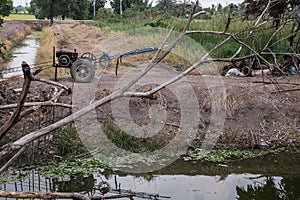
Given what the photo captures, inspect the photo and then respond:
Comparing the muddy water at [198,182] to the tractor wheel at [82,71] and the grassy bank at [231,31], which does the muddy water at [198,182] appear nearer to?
the tractor wheel at [82,71]

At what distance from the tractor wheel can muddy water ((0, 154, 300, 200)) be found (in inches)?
103

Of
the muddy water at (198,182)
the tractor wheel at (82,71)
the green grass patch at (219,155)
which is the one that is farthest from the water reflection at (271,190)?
the tractor wheel at (82,71)

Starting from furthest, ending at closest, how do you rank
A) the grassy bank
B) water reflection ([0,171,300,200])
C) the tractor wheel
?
the grassy bank < the tractor wheel < water reflection ([0,171,300,200])

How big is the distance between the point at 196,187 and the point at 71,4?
30484mm

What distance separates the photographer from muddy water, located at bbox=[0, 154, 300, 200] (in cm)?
460

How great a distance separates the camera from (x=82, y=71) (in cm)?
731

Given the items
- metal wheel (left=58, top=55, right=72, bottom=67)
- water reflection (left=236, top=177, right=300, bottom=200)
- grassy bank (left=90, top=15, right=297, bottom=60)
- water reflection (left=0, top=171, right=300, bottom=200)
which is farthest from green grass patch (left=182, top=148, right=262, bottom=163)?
grassy bank (left=90, top=15, right=297, bottom=60)

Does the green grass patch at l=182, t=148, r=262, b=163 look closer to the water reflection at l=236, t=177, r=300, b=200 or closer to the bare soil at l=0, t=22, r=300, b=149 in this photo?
the bare soil at l=0, t=22, r=300, b=149

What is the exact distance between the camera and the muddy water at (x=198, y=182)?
460 centimetres

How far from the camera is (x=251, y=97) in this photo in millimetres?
7168

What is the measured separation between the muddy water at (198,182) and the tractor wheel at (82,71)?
8.60ft

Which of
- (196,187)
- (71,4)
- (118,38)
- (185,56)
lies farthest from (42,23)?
(196,187)

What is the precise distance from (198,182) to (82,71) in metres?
3.34

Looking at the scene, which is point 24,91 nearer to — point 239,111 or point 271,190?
point 271,190
